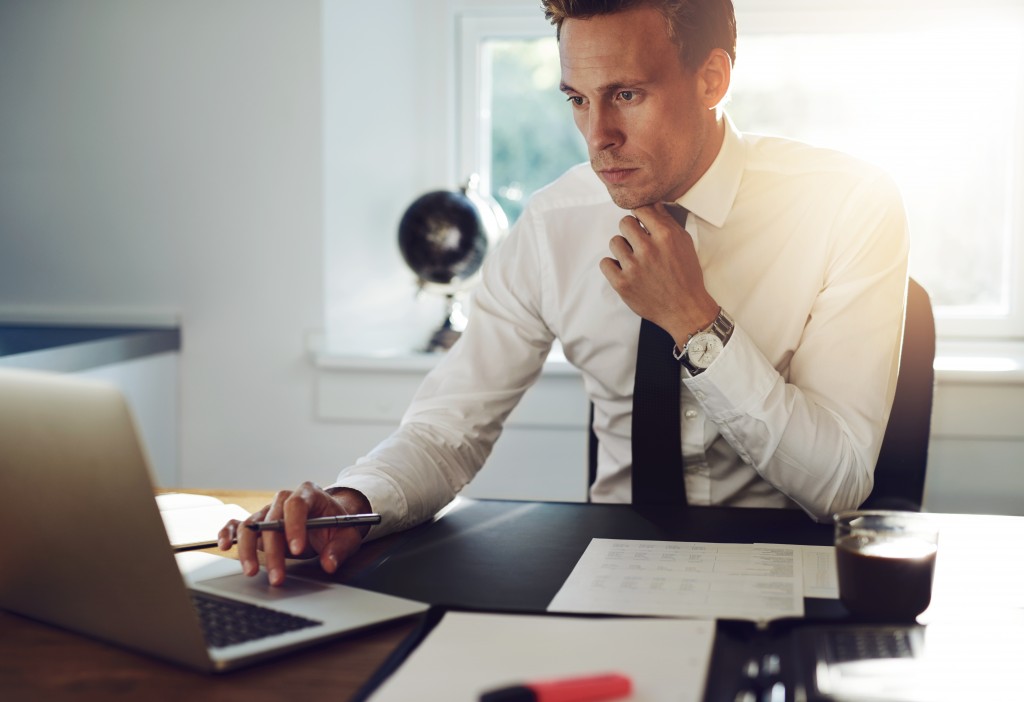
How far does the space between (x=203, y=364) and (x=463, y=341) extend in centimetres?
128

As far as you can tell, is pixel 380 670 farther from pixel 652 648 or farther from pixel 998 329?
pixel 998 329

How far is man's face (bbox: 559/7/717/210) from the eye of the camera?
139 centimetres

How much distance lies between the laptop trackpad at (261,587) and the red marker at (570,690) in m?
0.33

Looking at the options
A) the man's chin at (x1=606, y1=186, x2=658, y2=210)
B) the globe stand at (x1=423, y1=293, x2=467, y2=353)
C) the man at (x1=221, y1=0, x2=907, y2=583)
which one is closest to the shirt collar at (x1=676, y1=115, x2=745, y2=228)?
the man at (x1=221, y1=0, x2=907, y2=583)

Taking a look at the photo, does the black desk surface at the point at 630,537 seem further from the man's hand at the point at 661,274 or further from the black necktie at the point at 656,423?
the man's hand at the point at 661,274

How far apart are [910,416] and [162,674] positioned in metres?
1.16

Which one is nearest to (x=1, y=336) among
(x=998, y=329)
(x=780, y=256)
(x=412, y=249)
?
(x=412, y=249)

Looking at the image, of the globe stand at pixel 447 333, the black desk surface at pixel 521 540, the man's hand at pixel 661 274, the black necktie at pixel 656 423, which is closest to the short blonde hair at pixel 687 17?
the man's hand at pixel 661 274

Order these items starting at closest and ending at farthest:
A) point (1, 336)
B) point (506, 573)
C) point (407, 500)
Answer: point (506, 573)
point (407, 500)
point (1, 336)

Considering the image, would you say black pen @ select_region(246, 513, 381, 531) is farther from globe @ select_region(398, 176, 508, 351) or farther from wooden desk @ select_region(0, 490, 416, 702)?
globe @ select_region(398, 176, 508, 351)

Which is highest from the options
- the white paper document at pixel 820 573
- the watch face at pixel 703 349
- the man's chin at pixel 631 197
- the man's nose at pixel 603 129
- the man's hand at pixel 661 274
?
the man's nose at pixel 603 129

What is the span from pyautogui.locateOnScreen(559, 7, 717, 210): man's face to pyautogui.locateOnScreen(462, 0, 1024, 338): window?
133 centimetres

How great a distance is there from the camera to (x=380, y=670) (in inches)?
30.9

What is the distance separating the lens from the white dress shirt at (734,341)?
51.1 inches
